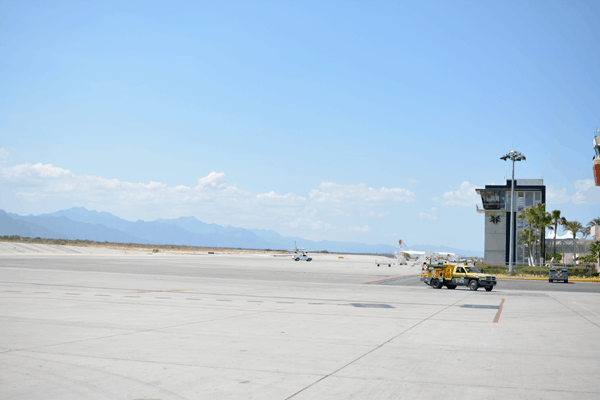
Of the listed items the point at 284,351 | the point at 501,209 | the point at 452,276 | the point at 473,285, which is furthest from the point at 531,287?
the point at 501,209

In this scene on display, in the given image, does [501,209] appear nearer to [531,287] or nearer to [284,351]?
[531,287]

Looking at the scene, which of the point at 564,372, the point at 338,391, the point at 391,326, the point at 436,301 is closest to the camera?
the point at 338,391

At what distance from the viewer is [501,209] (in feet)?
320

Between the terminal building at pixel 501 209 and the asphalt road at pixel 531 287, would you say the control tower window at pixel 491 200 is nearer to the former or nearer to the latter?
the terminal building at pixel 501 209

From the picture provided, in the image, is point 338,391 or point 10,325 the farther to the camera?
point 10,325

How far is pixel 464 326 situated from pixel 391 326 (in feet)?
8.15

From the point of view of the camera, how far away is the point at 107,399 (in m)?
7.30

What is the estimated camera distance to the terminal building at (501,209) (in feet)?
319

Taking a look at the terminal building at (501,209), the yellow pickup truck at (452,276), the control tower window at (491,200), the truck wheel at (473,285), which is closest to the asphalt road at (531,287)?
the truck wheel at (473,285)

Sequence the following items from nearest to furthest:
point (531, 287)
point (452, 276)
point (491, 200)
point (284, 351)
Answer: point (284, 351)
point (452, 276)
point (531, 287)
point (491, 200)

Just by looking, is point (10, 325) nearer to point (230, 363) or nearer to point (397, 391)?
point (230, 363)

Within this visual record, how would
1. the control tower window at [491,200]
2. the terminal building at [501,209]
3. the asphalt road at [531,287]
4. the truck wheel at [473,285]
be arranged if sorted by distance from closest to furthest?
the truck wheel at [473,285], the asphalt road at [531,287], the terminal building at [501,209], the control tower window at [491,200]

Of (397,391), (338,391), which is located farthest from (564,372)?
(338,391)

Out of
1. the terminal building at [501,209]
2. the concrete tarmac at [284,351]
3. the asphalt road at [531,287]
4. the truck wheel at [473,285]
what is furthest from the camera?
the terminal building at [501,209]
